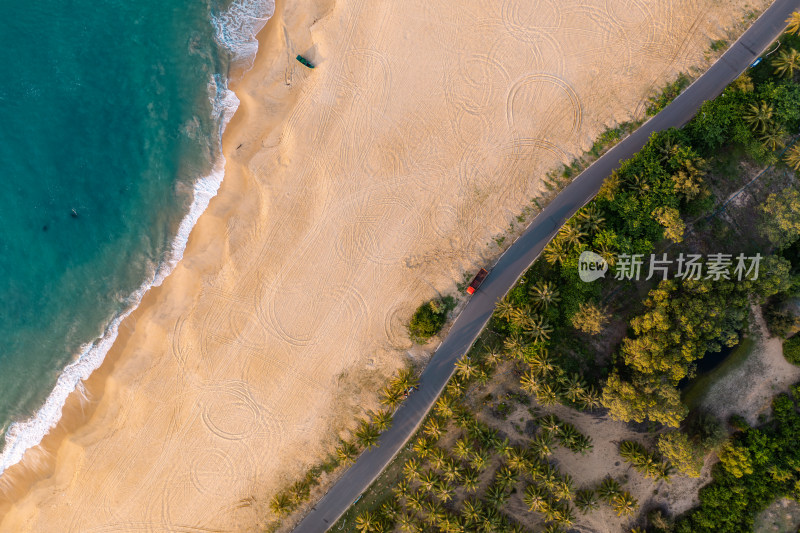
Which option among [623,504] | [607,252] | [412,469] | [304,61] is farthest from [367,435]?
[304,61]

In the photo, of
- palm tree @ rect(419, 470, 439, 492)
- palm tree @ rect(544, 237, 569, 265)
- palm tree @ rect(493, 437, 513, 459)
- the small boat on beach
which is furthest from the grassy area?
the small boat on beach

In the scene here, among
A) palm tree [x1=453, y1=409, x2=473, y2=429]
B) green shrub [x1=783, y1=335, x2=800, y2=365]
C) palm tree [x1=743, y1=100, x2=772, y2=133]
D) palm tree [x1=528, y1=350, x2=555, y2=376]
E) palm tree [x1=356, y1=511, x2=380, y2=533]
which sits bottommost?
palm tree [x1=356, y1=511, x2=380, y2=533]

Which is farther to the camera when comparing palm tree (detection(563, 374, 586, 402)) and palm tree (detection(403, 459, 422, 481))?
palm tree (detection(403, 459, 422, 481))

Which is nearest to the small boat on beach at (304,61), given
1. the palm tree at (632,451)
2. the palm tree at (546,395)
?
the palm tree at (546,395)

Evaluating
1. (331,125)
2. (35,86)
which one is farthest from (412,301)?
(35,86)

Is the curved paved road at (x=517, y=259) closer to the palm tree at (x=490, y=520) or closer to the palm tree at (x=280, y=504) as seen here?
the palm tree at (x=280, y=504)

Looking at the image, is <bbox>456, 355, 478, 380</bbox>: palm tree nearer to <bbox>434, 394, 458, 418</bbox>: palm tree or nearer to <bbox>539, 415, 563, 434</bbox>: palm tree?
<bbox>434, 394, 458, 418</bbox>: palm tree

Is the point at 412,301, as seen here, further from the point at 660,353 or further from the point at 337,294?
the point at 660,353
